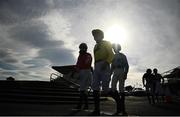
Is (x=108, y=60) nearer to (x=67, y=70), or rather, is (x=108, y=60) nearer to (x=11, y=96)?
(x=11, y=96)

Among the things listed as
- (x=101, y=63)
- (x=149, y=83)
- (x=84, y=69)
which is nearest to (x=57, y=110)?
(x=84, y=69)

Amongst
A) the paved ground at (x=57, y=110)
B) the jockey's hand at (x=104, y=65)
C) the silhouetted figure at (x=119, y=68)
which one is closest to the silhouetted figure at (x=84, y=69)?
the paved ground at (x=57, y=110)

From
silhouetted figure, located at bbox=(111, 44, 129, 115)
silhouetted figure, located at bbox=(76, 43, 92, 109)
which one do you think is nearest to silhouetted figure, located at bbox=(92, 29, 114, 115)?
silhouetted figure, located at bbox=(111, 44, 129, 115)

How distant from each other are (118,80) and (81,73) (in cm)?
134

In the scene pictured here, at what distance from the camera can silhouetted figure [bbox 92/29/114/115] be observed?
684cm

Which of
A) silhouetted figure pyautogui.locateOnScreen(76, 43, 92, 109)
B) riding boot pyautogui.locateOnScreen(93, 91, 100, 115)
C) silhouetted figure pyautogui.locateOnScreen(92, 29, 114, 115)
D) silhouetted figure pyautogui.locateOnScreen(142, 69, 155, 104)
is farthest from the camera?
silhouetted figure pyautogui.locateOnScreen(142, 69, 155, 104)

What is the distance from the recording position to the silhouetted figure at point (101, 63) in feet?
22.5

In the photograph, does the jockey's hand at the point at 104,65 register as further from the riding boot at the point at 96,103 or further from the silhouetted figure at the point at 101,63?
the riding boot at the point at 96,103

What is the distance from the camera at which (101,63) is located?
694cm

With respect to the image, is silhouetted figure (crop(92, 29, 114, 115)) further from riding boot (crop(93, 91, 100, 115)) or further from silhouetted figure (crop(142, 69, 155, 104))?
silhouetted figure (crop(142, 69, 155, 104))

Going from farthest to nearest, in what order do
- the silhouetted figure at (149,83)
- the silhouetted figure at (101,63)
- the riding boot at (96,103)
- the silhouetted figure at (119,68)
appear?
the silhouetted figure at (149,83)
the silhouetted figure at (119,68)
the silhouetted figure at (101,63)
the riding boot at (96,103)

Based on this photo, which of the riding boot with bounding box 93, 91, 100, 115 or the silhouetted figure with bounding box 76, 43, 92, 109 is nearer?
the riding boot with bounding box 93, 91, 100, 115

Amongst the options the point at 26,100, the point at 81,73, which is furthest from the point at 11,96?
the point at 81,73

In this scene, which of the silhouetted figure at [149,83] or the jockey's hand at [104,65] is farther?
the silhouetted figure at [149,83]
